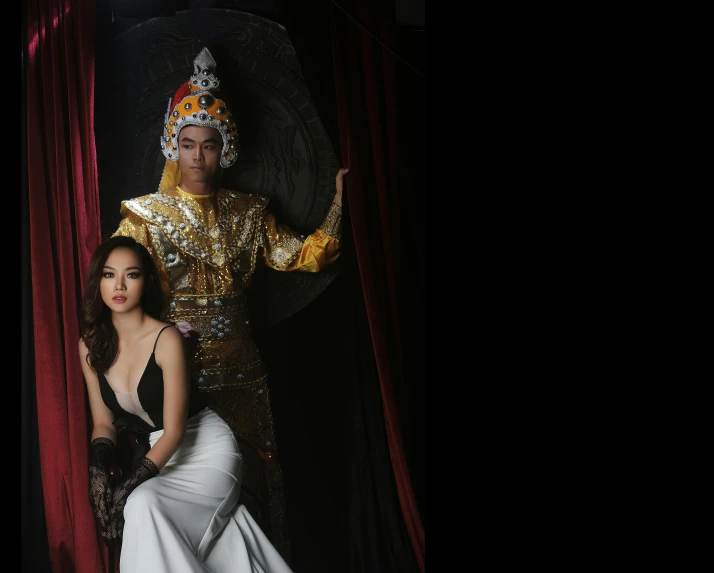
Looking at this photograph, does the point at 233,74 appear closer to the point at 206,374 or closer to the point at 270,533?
the point at 206,374

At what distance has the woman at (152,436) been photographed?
7.63 feet

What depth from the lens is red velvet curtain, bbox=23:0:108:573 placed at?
8.16 feet

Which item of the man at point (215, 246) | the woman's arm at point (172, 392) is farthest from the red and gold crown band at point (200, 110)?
the woman's arm at point (172, 392)

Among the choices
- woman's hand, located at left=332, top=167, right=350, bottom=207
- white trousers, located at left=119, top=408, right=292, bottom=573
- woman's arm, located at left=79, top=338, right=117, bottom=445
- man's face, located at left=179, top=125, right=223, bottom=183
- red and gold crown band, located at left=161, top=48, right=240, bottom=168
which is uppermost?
red and gold crown band, located at left=161, top=48, right=240, bottom=168

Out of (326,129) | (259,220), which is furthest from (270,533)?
(326,129)

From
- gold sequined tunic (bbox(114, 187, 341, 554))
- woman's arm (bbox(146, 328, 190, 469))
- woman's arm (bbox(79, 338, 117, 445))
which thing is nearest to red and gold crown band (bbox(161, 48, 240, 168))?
gold sequined tunic (bbox(114, 187, 341, 554))

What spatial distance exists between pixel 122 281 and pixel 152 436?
475 millimetres

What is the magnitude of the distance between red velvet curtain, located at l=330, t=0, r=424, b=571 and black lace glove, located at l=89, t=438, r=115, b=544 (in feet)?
2.84

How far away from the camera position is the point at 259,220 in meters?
2.56

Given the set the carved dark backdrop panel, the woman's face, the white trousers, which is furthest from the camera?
the carved dark backdrop panel

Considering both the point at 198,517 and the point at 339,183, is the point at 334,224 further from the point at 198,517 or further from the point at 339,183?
the point at 198,517

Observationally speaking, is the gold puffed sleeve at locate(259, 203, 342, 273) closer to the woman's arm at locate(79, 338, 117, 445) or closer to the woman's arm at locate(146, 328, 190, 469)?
the woman's arm at locate(146, 328, 190, 469)

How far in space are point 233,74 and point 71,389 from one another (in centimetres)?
111

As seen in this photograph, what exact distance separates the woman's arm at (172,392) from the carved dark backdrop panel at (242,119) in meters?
0.29
